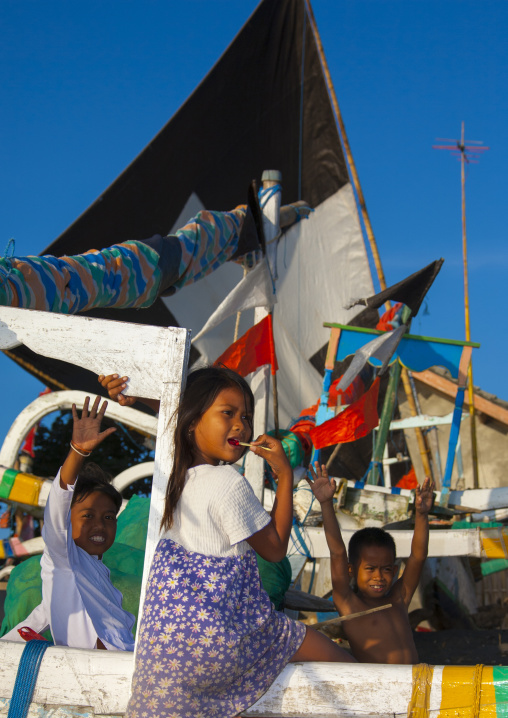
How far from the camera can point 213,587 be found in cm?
185

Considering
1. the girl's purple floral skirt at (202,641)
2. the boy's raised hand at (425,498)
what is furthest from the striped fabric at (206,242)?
the girl's purple floral skirt at (202,641)

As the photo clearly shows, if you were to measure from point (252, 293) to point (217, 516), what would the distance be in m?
2.70

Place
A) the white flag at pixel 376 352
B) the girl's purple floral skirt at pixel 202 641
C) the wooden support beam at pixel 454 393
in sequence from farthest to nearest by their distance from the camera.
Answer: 1. the wooden support beam at pixel 454 393
2. the white flag at pixel 376 352
3. the girl's purple floral skirt at pixel 202 641

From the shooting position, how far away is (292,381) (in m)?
8.95

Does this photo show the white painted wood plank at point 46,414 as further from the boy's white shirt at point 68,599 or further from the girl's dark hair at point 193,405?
the girl's dark hair at point 193,405

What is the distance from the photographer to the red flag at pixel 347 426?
4352mm

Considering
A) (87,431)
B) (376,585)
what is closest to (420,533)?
(376,585)

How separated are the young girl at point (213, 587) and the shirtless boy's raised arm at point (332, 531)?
0.51 meters

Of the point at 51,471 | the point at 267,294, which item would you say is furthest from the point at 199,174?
the point at 267,294

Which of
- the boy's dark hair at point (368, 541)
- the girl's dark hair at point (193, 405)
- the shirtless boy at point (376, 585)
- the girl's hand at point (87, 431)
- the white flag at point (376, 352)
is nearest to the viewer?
the girl's dark hair at point (193, 405)

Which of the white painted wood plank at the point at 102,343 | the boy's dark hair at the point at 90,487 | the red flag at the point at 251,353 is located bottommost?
the boy's dark hair at the point at 90,487

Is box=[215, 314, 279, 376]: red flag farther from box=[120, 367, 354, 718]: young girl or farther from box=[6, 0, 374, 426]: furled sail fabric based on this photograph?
box=[6, 0, 374, 426]: furled sail fabric

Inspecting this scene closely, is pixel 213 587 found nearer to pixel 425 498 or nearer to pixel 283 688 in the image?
pixel 283 688

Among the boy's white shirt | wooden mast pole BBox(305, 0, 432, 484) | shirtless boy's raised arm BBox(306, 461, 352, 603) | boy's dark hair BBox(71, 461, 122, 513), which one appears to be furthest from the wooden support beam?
the boy's white shirt
